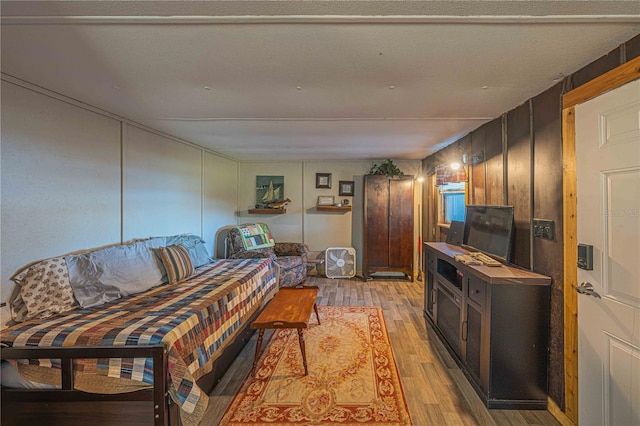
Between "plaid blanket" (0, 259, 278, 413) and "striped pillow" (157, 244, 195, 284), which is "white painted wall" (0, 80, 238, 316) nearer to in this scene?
"striped pillow" (157, 244, 195, 284)

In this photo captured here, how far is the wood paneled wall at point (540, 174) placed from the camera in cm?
178

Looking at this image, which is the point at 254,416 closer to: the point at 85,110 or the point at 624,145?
the point at 624,145

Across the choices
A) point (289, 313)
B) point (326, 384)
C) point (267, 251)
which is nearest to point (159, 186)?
point (267, 251)

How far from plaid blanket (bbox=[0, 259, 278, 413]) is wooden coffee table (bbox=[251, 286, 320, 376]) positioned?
322 mm

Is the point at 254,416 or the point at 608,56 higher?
the point at 608,56

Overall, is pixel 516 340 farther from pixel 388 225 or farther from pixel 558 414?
pixel 388 225

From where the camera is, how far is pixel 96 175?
2516mm

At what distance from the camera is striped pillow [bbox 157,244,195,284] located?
9.24 ft

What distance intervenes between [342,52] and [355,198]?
13.5 ft

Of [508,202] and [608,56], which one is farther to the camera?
Result: [508,202]

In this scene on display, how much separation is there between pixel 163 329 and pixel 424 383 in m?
2.00

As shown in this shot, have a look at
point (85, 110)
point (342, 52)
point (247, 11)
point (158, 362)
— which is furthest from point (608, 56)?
point (85, 110)

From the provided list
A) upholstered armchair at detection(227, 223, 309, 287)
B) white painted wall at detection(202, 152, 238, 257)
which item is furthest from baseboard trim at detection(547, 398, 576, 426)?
white painted wall at detection(202, 152, 238, 257)

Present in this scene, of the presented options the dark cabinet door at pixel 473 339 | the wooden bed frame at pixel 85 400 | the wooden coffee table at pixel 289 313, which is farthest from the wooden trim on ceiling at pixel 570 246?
the wooden bed frame at pixel 85 400
